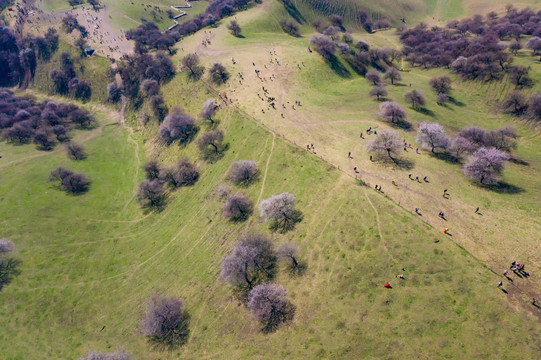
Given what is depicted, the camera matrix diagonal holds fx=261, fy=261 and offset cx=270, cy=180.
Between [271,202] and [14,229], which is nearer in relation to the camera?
[271,202]

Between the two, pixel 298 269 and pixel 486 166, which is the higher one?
pixel 486 166

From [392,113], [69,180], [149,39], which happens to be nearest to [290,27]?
[149,39]

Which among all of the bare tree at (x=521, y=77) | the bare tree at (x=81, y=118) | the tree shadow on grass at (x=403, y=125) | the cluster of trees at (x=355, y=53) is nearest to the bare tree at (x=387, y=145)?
the tree shadow on grass at (x=403, y=125)

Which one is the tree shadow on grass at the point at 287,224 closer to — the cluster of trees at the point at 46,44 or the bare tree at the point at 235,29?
the bare tree at the point at 235,29

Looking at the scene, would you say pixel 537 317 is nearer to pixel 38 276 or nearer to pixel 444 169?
pixel 444 169

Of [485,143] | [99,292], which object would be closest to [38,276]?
[99,292]

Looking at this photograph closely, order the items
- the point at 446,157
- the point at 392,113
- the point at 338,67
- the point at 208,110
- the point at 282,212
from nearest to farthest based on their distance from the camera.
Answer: the point at 282,212 < the point at 446,157 < the point at 392,113 < the point at 208,110 < the point at 338,67

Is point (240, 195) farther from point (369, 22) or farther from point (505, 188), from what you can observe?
point (369, 22)

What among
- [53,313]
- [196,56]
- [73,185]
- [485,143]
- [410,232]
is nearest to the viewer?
[410,232]
